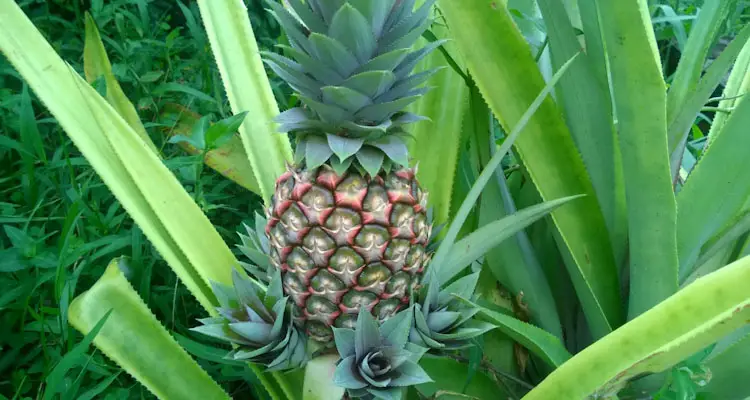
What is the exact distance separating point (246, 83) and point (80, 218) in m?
0.47

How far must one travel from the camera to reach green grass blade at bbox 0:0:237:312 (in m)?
0.83

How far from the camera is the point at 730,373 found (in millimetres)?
775

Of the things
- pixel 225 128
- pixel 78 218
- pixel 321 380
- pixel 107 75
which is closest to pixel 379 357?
pixel 321 380

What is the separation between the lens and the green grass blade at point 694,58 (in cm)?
89

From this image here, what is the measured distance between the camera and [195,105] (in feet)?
5.10

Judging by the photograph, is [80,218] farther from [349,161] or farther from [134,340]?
[349,161]

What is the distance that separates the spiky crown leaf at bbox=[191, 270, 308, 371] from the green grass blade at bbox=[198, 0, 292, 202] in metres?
0.22

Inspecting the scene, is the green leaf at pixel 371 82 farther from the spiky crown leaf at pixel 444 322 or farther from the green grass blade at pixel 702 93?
the green grass blade at pixel 702 93

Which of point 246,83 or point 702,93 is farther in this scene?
point 246,83

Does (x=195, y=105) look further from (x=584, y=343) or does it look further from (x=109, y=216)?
(x=584, y=343)

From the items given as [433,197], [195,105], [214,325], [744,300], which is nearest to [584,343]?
[433,197]

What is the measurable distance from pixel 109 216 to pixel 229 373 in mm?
405

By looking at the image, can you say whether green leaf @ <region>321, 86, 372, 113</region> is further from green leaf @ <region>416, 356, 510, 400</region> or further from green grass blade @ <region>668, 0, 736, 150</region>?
green grass blade @ <region>668, 0, 736, 150</region>

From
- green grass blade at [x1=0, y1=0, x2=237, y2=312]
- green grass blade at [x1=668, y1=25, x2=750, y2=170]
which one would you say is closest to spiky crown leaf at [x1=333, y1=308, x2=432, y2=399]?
green grass blade at [x1=0, y1=0, x2=237, y2=312]
